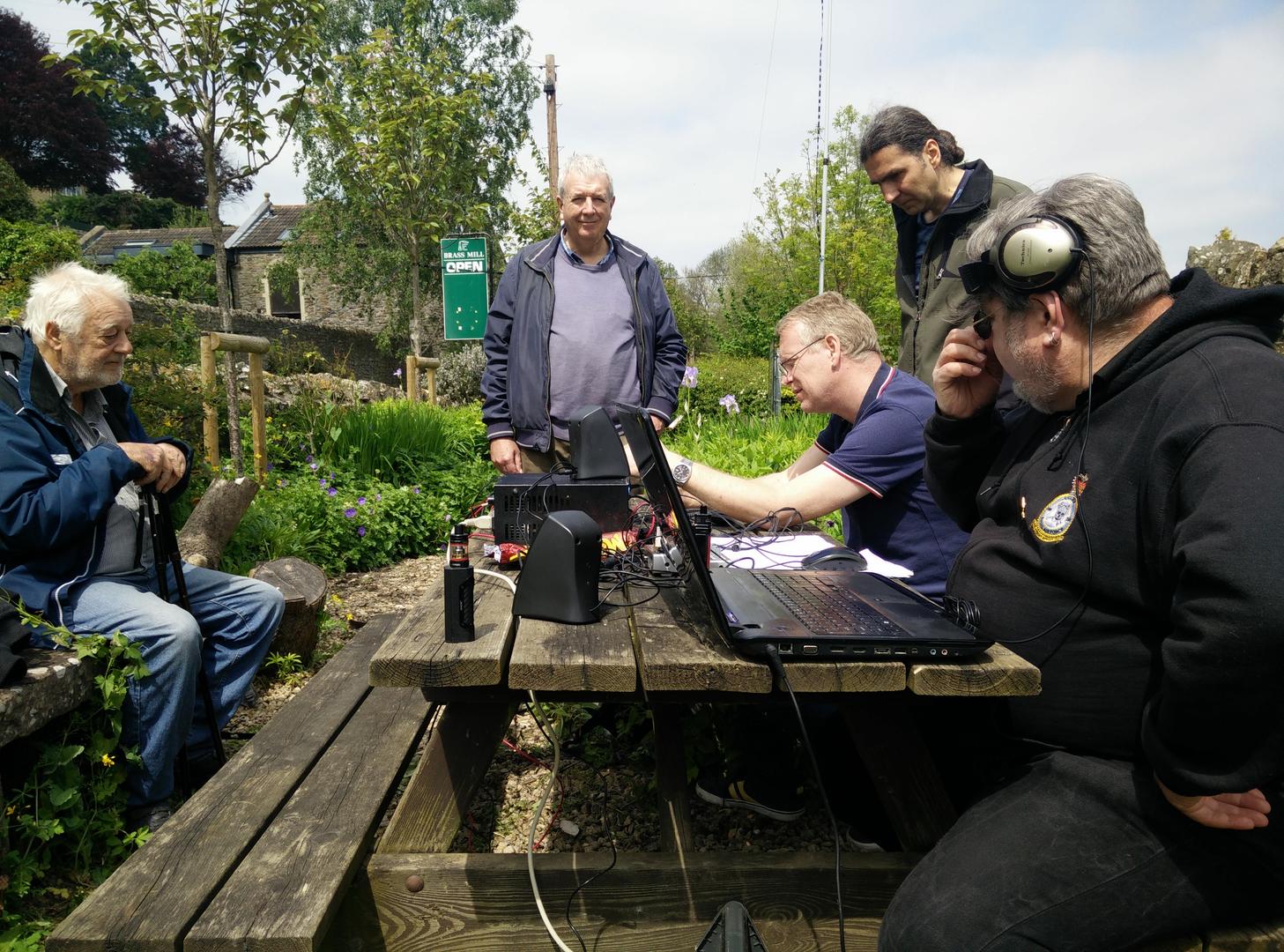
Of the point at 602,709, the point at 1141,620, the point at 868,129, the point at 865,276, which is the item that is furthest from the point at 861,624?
the point at 865,276

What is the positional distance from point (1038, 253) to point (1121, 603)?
625mm

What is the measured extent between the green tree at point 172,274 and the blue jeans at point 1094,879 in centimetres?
2823

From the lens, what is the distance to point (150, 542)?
282 centimetres

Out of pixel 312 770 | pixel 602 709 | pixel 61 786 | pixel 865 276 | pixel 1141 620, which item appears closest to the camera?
pixel 1141 620

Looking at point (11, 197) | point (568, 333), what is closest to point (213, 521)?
point (568, 333)

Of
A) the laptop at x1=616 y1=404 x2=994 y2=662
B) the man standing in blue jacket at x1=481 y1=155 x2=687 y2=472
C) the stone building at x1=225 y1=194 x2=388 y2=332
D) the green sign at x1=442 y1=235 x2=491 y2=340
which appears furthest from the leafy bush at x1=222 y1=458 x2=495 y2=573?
the stone building at x1=225 y1=194 x2=388 y2=332

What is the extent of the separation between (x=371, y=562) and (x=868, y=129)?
4069mm

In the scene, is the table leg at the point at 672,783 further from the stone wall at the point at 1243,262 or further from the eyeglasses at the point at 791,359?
the stone wall at the point at 1243,262

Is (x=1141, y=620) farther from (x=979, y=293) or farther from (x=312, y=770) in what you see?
(x=312, y=770)

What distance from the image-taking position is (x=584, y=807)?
2877 mm

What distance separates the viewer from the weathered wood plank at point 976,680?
140 cm

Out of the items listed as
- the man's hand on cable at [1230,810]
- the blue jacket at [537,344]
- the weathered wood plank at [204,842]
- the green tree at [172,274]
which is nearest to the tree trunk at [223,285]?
the blue jacket at [537,344]

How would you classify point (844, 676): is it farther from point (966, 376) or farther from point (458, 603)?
point (966, 376)

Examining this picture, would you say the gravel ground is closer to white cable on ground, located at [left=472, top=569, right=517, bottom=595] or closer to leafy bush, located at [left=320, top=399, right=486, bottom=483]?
white cable on ground, located at [left=472, top=569, right=517, bottom=595]
